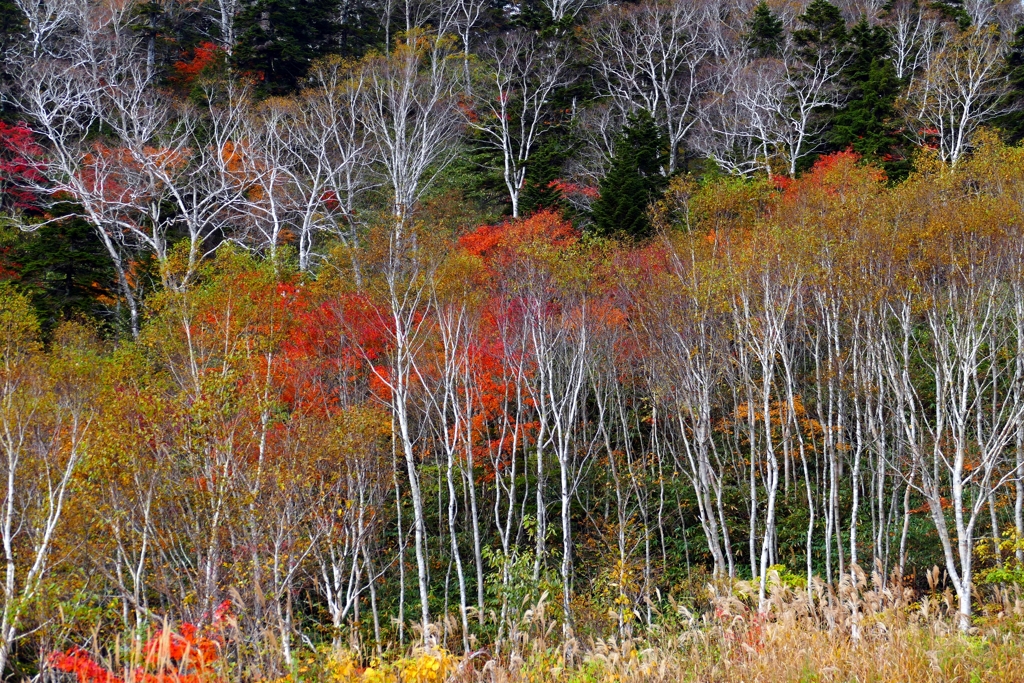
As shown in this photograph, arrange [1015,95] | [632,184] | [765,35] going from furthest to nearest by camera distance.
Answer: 1. [765,35]
2. [1015,95]
3. [632,184]

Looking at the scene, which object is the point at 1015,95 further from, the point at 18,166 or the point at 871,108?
the point at 18,166

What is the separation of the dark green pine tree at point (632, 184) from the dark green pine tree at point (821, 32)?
9834mm

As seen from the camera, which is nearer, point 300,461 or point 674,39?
point 300,461

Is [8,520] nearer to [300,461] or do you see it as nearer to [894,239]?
[300,461]

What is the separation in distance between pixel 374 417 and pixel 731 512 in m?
9.57

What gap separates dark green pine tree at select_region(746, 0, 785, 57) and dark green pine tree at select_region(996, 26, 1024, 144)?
971 cm

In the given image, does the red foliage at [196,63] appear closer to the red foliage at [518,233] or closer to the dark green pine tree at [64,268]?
the dark green pine tree at [64,268]

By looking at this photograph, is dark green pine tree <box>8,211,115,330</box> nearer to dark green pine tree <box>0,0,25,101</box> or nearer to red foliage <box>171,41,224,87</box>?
dark green pine tree <box>0,0,25,101</box>

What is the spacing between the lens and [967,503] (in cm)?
1666

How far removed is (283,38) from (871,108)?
28273 millimetres

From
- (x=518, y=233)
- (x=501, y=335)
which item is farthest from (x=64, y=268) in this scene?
(x=501, y=335)

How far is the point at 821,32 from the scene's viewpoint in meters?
35.4

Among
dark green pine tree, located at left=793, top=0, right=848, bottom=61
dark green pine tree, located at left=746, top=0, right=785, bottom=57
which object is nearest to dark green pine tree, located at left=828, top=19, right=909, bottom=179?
dark green pine tree, located at left=793, top=0, right=848, bottom=61

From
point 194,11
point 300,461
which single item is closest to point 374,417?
point 300,461
